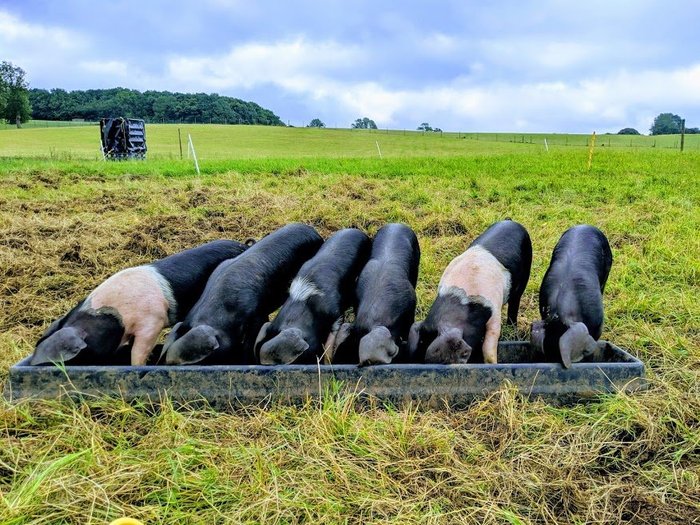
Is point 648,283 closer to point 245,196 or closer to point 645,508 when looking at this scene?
point 645,508

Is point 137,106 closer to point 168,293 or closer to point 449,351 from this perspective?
point 168,293

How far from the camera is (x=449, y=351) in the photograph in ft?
10.7

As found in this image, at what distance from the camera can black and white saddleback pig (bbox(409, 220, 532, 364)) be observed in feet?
10.9

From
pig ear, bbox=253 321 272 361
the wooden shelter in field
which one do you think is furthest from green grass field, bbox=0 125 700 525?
the wooden shelter in field

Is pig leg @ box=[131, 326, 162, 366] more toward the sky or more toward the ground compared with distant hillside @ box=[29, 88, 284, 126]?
more toward the ground

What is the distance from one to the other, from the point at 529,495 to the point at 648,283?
3689mm

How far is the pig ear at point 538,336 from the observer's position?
3.57m

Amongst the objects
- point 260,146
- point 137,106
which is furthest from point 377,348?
point 137,106

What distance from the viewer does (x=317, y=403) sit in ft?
10.3

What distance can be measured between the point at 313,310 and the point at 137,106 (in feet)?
256

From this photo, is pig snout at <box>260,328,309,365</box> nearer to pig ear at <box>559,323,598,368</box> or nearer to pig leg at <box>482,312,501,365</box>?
pig leg at <box>482,312,501,365</box>

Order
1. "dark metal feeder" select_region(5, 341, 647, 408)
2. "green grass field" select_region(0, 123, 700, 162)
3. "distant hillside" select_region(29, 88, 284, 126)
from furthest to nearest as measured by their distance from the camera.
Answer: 1. "distant hillside" select_region(29, 88, 284, 126)
2. "green grass field" select_region(0, 123, 700, 162)
3. "dark metal feeder" select_region(5, 341, 647, 408)

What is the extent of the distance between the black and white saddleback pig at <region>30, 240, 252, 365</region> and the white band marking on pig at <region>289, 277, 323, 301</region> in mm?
834

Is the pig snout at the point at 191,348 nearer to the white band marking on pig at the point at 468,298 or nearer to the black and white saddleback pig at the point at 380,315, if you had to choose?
the black and white saddleback pig at the point at 380,315
